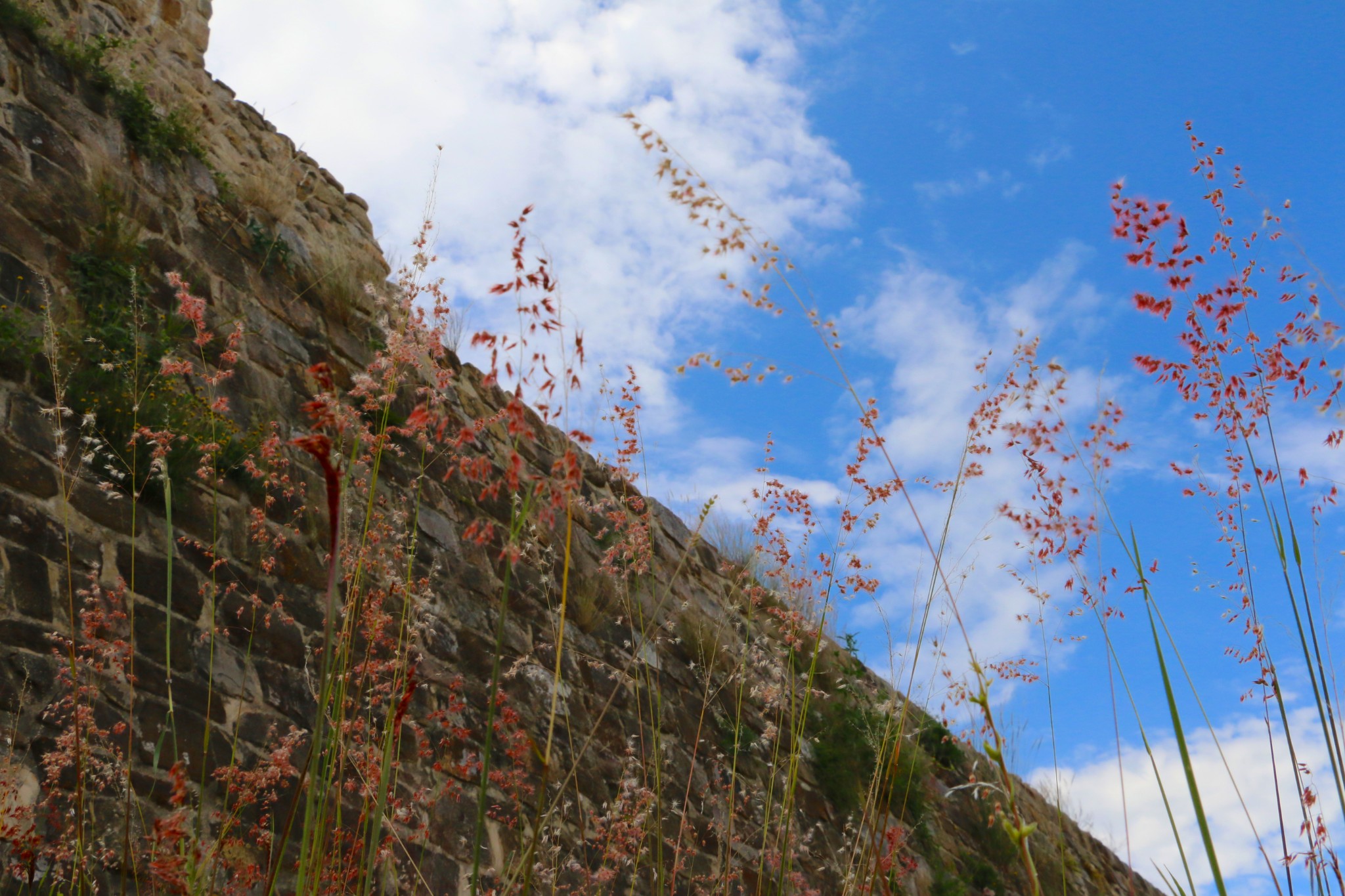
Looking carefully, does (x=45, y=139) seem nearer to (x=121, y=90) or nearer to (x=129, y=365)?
(x=121, y=90)

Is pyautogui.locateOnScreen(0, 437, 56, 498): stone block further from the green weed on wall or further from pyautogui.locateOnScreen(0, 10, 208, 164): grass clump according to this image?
pyautogui.locateOnScreen(0, 10, 208, 164): grass clump

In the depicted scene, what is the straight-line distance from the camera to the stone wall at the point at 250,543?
2840mm

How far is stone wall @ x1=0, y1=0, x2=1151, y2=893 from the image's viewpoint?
2.84m

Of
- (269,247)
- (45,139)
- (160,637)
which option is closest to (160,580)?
(160,637)

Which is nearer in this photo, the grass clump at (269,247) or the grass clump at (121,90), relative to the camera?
the grass clump at (121,90)

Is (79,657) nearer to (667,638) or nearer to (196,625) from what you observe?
(196,625)

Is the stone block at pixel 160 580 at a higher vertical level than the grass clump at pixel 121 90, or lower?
lower

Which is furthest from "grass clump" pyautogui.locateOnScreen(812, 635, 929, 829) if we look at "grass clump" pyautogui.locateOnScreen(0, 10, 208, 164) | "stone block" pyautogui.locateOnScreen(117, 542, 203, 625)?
"grass clump" pyautogui.locateOnScreen(0, 10, 208, 164)

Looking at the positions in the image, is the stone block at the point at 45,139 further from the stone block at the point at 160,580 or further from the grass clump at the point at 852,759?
the grass clump at the point at 852,759

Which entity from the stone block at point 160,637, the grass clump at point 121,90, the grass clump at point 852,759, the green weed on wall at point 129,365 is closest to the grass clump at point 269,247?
the grass clump at point 121,90

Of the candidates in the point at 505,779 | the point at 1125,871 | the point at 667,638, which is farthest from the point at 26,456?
the point at 1125,871

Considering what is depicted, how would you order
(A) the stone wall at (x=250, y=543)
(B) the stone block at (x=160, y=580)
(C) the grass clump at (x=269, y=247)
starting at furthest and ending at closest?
(C) the grass clump at (x=269, y=247) → (B) the stone block at (x=160, y=580) → (A) the stone wall at (x=250, y=543)

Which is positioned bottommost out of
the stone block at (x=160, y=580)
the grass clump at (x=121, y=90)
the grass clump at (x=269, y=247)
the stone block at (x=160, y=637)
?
the stone block at (x=160, y=637)

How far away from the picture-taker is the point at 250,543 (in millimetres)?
3510
